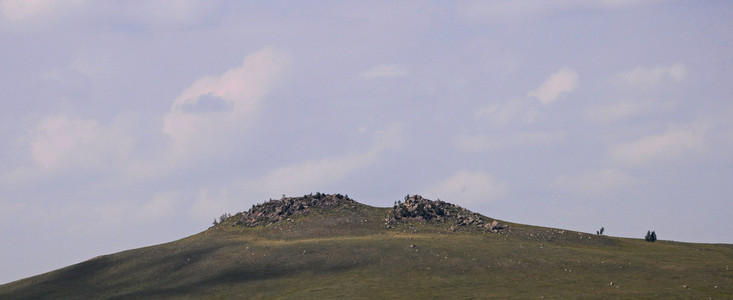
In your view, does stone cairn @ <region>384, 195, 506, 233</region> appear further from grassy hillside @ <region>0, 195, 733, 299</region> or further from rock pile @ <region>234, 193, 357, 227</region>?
rock pile @ <region>234, 193, 357, 227</region>

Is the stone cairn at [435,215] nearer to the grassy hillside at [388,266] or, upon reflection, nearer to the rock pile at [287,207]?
the grassy hillside at [388,266]

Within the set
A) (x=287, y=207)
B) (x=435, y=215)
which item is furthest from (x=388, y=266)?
(x=287, y=207)

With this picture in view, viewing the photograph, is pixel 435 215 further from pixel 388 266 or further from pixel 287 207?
pixel 388 266

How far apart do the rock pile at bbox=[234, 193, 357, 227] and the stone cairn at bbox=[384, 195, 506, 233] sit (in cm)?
856

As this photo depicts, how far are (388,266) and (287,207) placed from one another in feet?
110

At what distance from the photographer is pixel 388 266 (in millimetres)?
77000

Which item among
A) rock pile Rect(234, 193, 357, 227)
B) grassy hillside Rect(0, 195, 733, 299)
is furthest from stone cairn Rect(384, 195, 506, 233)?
rock pile Rect(234, 193, 357, 227)

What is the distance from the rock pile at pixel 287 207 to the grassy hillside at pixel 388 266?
67.2 inches

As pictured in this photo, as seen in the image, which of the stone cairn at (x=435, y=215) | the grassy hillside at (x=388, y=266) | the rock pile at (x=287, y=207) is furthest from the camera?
the rock pile at (x=287, y=207)

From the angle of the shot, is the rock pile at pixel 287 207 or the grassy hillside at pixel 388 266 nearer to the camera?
the grassy hillside at pixel 388 266

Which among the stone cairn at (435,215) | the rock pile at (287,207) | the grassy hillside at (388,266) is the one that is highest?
the rock pile at (287,207)

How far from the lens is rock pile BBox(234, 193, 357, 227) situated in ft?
342

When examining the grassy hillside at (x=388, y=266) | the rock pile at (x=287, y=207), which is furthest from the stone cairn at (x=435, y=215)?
the rock pile at (x=287, y=207)

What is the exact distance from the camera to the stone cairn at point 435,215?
9816 cm
